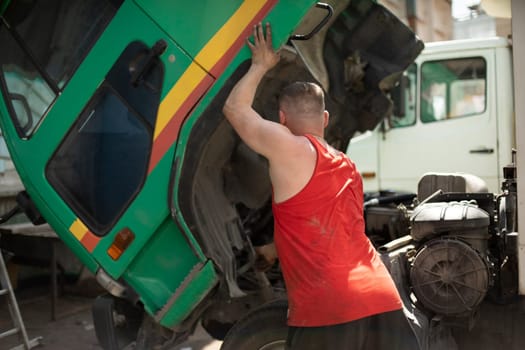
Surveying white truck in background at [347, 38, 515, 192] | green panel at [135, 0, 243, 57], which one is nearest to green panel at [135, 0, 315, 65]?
green panel at [135, 0, 243, 57]

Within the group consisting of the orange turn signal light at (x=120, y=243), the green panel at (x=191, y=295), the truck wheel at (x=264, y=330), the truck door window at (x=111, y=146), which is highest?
the truck door window at (x=111, y=146)

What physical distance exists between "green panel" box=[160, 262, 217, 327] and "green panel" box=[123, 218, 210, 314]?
0.19 ft

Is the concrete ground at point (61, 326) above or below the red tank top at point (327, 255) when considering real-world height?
below

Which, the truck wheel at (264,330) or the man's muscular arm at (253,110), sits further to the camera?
the truck wheel at (264,330)

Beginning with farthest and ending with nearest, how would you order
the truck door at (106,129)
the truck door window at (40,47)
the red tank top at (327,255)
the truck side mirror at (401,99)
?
the truck side mirror at (401,99), the truck door window at (40,47), the truck door at (106,129), the red tank top at (327,255)

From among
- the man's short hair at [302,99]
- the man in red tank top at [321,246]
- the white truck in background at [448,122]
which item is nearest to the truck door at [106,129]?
the man's short hair at [302,99]

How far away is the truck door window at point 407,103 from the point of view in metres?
6.48

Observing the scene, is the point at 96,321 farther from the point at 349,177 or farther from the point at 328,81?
the point at 328,81

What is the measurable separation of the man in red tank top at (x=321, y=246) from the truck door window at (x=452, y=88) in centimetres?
443

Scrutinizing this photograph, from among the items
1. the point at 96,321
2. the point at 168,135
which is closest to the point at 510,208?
the point at 168,135

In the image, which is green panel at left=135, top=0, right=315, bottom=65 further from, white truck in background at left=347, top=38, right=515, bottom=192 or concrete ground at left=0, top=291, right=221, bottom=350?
white truck in background at left=347, top=38, right=515, bottom=192

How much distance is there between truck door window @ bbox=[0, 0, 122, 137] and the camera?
3.11 meters

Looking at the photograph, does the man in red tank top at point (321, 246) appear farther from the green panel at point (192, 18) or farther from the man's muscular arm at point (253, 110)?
the green panel at point (192, 18)

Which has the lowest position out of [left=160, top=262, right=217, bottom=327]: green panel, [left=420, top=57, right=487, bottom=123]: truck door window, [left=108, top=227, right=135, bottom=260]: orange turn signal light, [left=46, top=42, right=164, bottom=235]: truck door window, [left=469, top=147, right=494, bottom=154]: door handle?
[left=160, top=262, right=217, bottom=327]: green panel
